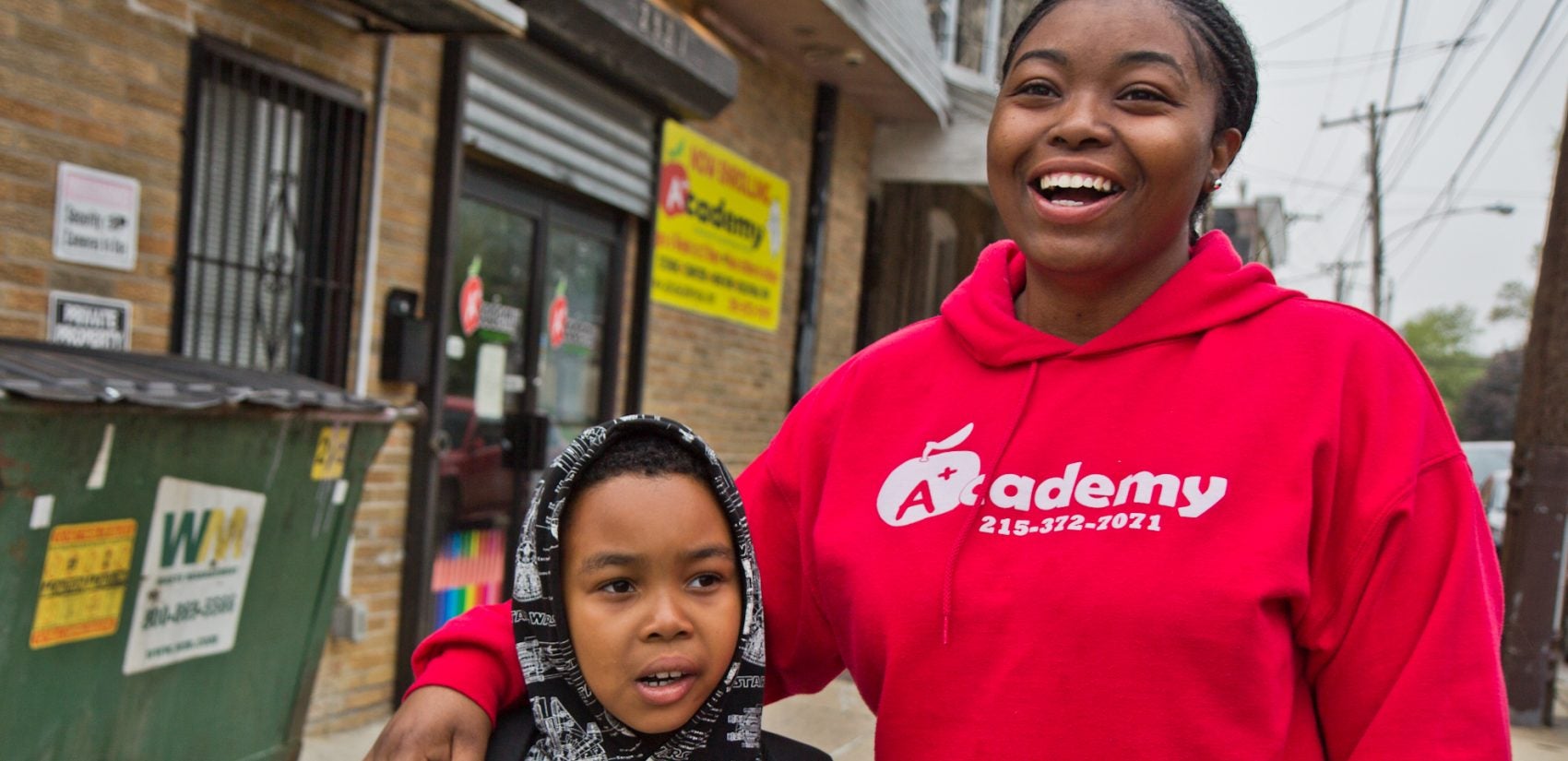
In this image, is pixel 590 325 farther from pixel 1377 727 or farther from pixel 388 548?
pixel 1377 727

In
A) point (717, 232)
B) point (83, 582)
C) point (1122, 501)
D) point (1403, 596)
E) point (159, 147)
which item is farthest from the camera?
point (717, 232)

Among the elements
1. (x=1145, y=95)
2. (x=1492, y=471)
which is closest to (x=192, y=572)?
(x=1145, y=95)

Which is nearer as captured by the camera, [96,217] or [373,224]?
[96,217]

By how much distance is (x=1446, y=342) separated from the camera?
2869 inches

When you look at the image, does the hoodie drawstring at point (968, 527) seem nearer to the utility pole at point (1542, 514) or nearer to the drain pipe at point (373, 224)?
the drain pipe at point (373, 224)

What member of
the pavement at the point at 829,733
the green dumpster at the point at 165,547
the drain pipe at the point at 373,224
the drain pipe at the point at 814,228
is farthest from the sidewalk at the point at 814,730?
the drain pipe at the point at 814,228

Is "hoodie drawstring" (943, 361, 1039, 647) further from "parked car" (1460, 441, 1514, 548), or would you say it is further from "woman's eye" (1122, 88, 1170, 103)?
"parked car" (1460, 441, 1514, 548)

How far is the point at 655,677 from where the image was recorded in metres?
1.64

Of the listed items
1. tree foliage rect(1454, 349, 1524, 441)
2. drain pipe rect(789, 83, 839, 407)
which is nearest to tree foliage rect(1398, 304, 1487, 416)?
tree foliage rect(1454, 349, 1524, 441)

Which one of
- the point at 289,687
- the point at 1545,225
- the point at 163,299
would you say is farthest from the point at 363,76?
the point at 1545,225

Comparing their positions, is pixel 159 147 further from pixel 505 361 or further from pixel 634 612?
pixel 634 612

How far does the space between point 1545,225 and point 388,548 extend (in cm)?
655

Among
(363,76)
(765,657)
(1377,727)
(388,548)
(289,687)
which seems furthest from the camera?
(388,548)

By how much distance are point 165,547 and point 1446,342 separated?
80.1 meters
